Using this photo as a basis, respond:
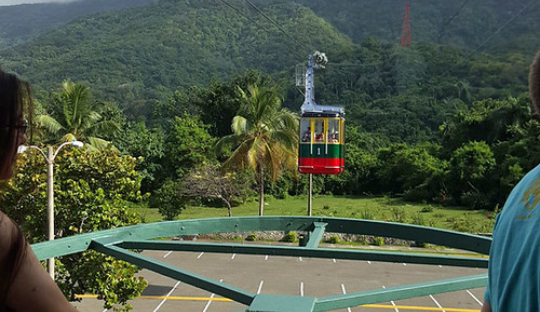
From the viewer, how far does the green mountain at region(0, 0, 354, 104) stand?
6075cm

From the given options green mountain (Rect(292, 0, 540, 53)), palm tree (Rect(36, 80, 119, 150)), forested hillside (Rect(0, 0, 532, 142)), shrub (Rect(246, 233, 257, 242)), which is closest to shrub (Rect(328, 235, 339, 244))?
shrub (Rect(246, 233, 257, 242))

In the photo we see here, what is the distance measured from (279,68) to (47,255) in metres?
62.7

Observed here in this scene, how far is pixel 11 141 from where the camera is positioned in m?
0.58

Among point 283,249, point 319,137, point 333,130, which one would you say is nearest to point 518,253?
point 283,249

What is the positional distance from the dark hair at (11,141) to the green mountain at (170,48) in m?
54.3

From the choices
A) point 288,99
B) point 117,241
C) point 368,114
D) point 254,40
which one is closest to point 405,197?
point 368,114

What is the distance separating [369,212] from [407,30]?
132ft

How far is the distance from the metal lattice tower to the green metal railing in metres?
58.0

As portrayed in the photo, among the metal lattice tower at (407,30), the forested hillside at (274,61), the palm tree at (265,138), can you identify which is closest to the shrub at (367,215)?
the palm tree at (265,138)

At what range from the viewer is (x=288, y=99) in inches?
1956

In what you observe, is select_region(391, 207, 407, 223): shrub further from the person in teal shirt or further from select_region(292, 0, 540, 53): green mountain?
the person in teal shirt

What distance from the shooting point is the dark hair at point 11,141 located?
0.54 metres

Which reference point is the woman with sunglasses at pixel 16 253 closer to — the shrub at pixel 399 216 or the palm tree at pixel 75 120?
the palm tree at pixel 75 120

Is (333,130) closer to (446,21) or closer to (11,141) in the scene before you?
(11,141)
